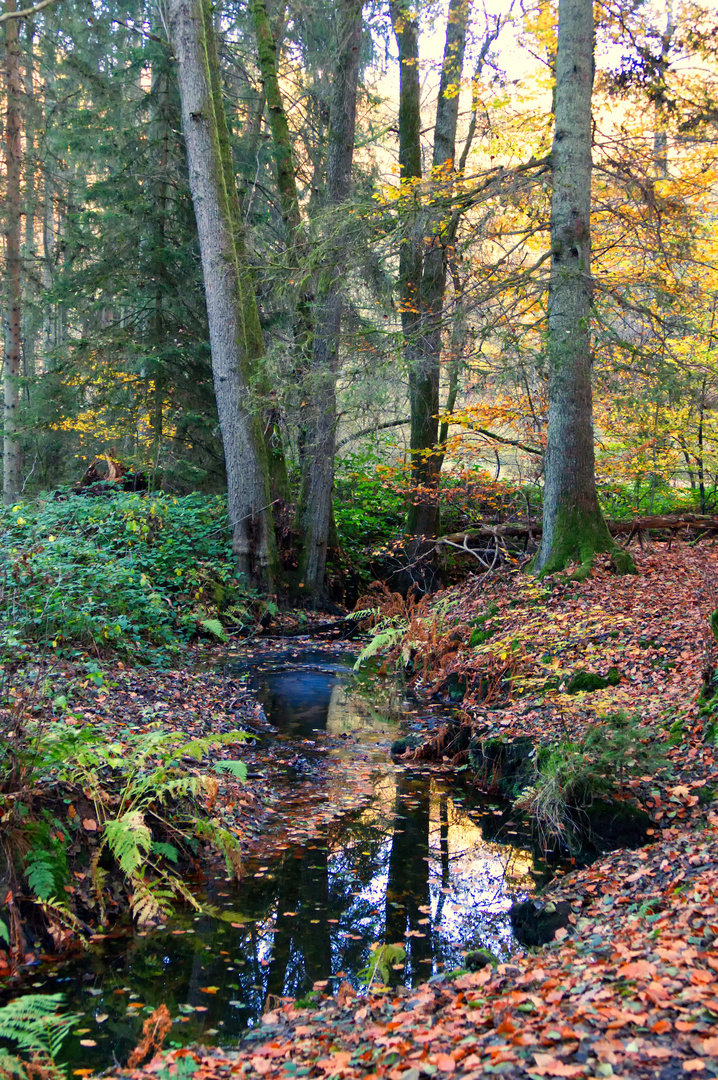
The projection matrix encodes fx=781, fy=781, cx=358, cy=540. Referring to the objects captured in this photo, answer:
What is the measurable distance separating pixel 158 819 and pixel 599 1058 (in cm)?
349

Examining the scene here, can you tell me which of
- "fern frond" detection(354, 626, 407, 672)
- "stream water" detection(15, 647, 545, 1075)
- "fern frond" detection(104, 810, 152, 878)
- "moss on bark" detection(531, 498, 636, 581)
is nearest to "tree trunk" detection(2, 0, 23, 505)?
"fern frond" detection(354, 626, 407, 672)

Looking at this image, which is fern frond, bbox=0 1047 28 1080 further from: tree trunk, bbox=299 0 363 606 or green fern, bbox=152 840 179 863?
tree trunk, bbox=299 0 363 606

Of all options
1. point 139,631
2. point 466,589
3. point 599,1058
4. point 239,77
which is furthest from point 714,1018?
point 239,77

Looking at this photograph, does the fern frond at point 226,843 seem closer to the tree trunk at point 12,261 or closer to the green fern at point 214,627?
the green fern at point 214,627

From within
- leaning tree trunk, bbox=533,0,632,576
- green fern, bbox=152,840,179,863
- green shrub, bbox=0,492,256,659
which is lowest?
green fern, bbox=152,840,179,863

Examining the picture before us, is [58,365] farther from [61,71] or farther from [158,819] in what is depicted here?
[158,819]

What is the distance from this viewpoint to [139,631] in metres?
10.2

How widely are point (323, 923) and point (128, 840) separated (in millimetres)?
1258

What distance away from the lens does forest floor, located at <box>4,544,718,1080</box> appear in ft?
8.98

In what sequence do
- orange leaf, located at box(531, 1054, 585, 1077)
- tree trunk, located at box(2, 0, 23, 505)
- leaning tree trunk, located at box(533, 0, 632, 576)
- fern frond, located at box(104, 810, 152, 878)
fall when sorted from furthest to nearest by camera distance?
tree trunk, located at box(2, 0, 23, 505) < leaning tree trunk, located at box(533, 0, 632, 576) < fern frond, located at box(104, 810, 152, 878) < orange leaf, located at box(531, 1054, 585, 1077)

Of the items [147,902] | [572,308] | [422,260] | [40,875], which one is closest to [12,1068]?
[40,875]

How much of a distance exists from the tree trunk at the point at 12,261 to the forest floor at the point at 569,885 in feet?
27.8

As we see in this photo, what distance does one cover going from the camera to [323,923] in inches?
183

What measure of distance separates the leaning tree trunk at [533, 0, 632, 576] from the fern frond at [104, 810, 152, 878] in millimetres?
6612
